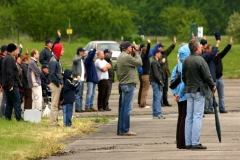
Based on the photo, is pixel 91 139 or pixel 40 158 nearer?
pixel 40 158

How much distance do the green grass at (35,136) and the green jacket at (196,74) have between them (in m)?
2.61

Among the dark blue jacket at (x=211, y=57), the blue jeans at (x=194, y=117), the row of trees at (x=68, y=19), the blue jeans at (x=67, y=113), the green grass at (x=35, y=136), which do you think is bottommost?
the green grass at (x=35, y=136)

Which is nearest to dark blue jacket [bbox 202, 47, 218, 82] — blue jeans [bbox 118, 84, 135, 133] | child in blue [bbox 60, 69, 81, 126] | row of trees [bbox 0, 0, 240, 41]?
child in blue [bbox 60, 69, 81, 126]

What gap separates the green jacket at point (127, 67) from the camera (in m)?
17.5

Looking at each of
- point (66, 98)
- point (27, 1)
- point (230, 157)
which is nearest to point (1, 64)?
point (66, 98)

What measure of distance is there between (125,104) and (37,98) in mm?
4162

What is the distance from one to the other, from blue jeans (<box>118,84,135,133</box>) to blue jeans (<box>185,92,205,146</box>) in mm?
3068

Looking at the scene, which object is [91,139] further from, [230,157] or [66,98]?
[230,157]

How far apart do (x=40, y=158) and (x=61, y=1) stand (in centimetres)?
7163

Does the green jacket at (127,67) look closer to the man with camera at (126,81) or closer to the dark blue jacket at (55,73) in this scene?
the man with camera at (126,81)

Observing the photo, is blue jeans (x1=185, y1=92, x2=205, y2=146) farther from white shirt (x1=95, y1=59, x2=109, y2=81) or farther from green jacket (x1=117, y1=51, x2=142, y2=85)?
white shirt (x1=95, y1=59, x2=109, y2=81)

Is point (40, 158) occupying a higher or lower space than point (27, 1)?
lower

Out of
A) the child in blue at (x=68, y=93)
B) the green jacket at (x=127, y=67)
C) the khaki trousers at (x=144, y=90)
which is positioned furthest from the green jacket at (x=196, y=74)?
the khaki trousers at (x=144, y=90)

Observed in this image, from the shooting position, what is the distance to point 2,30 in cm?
7369
